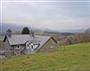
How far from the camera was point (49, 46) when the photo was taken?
32.6 m

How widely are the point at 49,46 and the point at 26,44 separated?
4.50 metres

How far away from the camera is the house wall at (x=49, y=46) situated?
1254 inches

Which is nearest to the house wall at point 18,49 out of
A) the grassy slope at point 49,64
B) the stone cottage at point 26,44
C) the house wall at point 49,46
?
the stone cottage at point 26,44

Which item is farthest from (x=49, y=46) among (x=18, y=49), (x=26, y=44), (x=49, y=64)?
(x=49, y=64)

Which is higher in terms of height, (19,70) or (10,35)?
(10,35)

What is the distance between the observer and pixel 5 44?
3428cm

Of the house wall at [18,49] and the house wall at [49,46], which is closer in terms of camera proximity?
the house wall at [18,49]

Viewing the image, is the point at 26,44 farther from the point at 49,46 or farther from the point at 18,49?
the point at 49,46

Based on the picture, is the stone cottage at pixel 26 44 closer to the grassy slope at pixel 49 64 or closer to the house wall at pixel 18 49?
the house wall at pixel 18 49

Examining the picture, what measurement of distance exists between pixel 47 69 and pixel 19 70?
2109mm

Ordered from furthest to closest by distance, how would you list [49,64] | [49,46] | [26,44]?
[26,44] < [49,46] < [49,64]

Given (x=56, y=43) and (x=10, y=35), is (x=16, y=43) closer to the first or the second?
(x=10, y=35)

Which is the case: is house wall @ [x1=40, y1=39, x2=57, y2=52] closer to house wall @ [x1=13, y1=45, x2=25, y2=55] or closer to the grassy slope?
house wall @ [x1=13, y1=45, x2=25, y2=55]

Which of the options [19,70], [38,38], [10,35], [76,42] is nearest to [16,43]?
[10,35]
